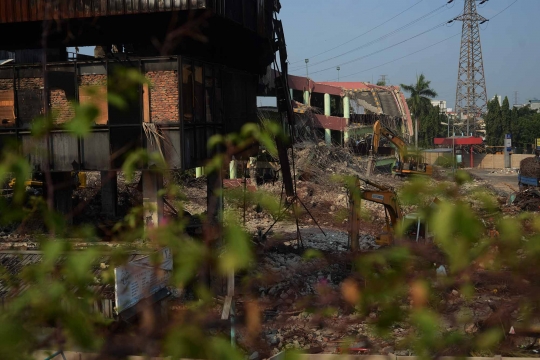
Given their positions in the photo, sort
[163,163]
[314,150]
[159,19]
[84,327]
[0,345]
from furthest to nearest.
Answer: [314,150], [159,19], [163,163], [84,327], [0,345]

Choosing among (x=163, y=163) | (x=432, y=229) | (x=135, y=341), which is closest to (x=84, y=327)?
(x=135, y=341)

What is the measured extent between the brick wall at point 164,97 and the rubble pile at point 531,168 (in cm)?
2309

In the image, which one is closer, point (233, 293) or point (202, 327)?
point (202, 327)

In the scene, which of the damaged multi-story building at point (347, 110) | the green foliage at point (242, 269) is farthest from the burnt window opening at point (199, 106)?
the damaged multi-story building at point (347, 110)

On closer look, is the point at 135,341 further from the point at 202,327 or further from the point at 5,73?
the point at 5,73

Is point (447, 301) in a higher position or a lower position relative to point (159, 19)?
lower

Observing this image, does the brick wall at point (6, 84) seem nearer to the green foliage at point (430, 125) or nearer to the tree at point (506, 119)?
the green foliage at point (430, 125)

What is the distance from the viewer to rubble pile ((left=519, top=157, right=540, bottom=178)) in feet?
101

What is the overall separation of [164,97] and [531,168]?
76.9ft

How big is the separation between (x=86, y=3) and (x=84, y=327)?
14390 mm

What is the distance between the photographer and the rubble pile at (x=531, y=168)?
30.7m

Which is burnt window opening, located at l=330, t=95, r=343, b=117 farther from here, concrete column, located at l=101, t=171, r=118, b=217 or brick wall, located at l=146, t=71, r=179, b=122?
brick wall, located at l=146, t=71, r=179, b=122

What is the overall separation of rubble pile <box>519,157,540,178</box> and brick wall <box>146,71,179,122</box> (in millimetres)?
23095

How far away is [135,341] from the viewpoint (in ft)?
6.71
